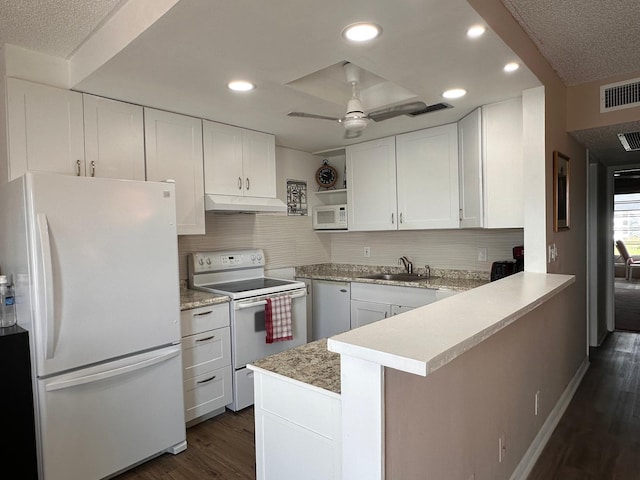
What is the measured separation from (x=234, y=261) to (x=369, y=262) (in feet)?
5.06

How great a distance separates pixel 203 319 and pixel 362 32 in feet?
6.68

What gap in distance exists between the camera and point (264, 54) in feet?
6.13

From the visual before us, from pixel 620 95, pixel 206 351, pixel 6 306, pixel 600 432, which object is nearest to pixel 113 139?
pixel 6 306

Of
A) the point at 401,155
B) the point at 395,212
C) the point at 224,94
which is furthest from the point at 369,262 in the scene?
the point at 224,94

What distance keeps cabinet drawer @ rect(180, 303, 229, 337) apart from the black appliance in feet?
6.88

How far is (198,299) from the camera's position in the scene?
2.74 metres

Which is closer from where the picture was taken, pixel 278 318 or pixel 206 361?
pixel 206 361

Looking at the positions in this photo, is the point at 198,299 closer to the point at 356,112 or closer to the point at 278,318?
Result: the point at 278,318

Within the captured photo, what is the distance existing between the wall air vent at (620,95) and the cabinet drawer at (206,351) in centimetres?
316

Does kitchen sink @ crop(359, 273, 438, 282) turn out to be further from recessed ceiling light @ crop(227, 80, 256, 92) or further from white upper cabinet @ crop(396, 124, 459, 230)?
recessed ceiling light @ crop(227, 80, 256, 92)

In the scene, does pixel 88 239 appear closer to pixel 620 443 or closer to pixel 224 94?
pixel 224 94

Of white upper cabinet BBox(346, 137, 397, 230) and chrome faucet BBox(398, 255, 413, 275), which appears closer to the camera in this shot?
white upper cabinet BBox(346, 137, 397, 230)

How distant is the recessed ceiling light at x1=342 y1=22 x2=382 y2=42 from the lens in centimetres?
160

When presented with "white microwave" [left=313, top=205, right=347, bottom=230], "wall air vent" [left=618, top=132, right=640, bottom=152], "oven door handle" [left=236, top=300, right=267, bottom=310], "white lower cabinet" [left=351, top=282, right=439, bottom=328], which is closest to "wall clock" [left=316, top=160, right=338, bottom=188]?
"white microwave" [left=313, top=205, right=347, bottom=230]
